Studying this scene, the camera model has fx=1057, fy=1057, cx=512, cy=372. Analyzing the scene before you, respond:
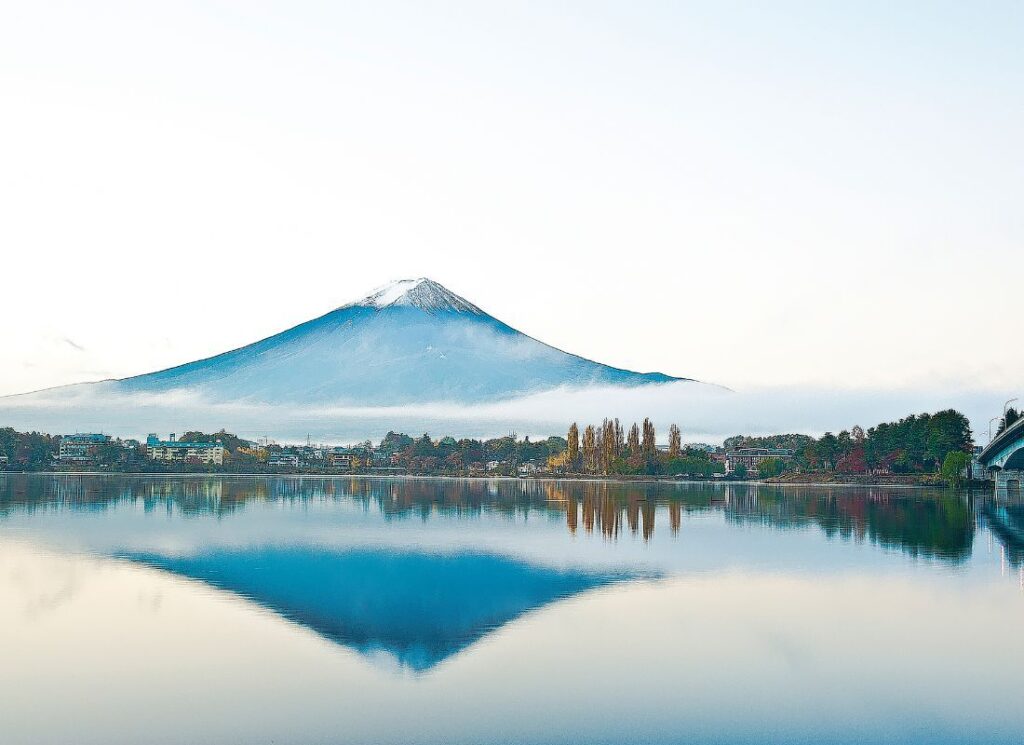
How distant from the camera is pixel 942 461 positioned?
90438 mm

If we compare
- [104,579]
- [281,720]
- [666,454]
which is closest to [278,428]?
[666,454]

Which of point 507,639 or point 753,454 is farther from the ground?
point 753,454

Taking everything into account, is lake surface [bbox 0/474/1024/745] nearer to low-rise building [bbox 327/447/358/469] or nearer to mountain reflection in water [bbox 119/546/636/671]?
mountain reflection in water [bbox 119/546/636/671]

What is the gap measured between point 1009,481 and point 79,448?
13014cm

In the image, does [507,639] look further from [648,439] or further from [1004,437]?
[648,439]

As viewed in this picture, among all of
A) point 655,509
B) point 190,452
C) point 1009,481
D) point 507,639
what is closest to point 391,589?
point 507,639

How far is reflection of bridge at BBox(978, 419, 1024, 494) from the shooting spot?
64062mm

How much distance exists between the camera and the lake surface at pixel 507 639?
11711 millimetres

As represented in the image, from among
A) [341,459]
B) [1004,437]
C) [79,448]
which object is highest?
[1004,437]

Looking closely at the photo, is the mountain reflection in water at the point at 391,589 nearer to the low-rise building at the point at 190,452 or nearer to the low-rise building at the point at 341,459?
the low-rise building at the point at 190,452

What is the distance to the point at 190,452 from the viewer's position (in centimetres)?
16025

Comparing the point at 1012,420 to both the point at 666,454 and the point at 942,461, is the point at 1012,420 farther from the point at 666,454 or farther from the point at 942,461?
the point at 666,454

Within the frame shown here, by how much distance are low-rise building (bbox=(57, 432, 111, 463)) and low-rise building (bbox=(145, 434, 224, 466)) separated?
7.35 m

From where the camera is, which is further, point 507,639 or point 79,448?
point 79,448
